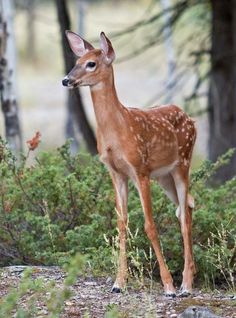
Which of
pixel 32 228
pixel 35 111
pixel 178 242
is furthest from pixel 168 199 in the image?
pixel 35 111

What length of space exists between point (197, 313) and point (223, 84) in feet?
35.0

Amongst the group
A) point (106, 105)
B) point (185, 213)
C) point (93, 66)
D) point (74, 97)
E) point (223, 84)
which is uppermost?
point (223, 84)

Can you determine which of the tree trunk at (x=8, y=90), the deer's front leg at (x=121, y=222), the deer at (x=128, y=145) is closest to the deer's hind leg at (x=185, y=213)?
the deer at (x=128, y=145)

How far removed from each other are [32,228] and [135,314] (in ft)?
8.60

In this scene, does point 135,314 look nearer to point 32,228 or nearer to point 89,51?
point 89,51

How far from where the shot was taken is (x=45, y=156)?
10.6 meters

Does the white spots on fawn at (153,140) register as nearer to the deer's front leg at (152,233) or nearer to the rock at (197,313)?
the deer's front leg at (152,233)

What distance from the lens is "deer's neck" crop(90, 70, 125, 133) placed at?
8.00 meters

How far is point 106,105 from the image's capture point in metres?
8.05

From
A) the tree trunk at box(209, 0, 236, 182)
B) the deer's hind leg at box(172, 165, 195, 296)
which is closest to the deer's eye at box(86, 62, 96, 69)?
the deer's hind leg at box(172, 165, 195, 296)

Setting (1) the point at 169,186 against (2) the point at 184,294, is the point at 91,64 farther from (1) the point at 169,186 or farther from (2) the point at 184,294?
(2) the point at 184,294

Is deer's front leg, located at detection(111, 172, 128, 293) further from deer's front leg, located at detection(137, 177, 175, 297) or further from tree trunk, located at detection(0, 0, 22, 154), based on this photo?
tree trunk, located at detection(0, 0, 22, 154)

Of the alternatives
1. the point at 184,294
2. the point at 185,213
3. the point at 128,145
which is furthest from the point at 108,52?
the point at 184,294

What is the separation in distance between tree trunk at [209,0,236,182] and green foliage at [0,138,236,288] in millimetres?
7138
